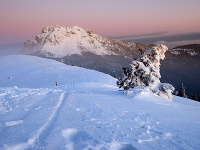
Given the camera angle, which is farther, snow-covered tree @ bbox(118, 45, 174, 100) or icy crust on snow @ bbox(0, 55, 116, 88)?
icy crust on snow @ bbox(0, 55, 116, 88)

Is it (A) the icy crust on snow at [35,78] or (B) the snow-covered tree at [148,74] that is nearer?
(B) the snow-covered tree at [148,74]

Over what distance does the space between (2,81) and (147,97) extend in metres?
28.1

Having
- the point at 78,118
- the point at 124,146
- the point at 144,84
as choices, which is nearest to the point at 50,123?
the point at 78,118

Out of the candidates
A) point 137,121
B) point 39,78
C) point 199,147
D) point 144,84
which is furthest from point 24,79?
point 199,147

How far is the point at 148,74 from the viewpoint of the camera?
14961mm

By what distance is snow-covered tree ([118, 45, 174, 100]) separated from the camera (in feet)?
48.8

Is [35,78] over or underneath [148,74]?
underneath

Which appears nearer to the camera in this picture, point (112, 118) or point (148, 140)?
point (148, 140)

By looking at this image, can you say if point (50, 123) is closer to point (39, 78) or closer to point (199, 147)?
point (199, 147)

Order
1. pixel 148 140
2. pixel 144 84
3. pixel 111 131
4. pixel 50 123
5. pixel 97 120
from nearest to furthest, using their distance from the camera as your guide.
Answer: pixel 148 140, pixel 111 131, pixel 50 123, pixel 97 120, pixel 144 84

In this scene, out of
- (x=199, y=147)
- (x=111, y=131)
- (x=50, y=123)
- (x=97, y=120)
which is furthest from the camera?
(x=97, y=120)

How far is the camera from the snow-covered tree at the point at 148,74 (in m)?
14.9

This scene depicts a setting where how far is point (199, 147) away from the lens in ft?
10.8

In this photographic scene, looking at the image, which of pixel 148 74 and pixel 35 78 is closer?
pixel 148 74
